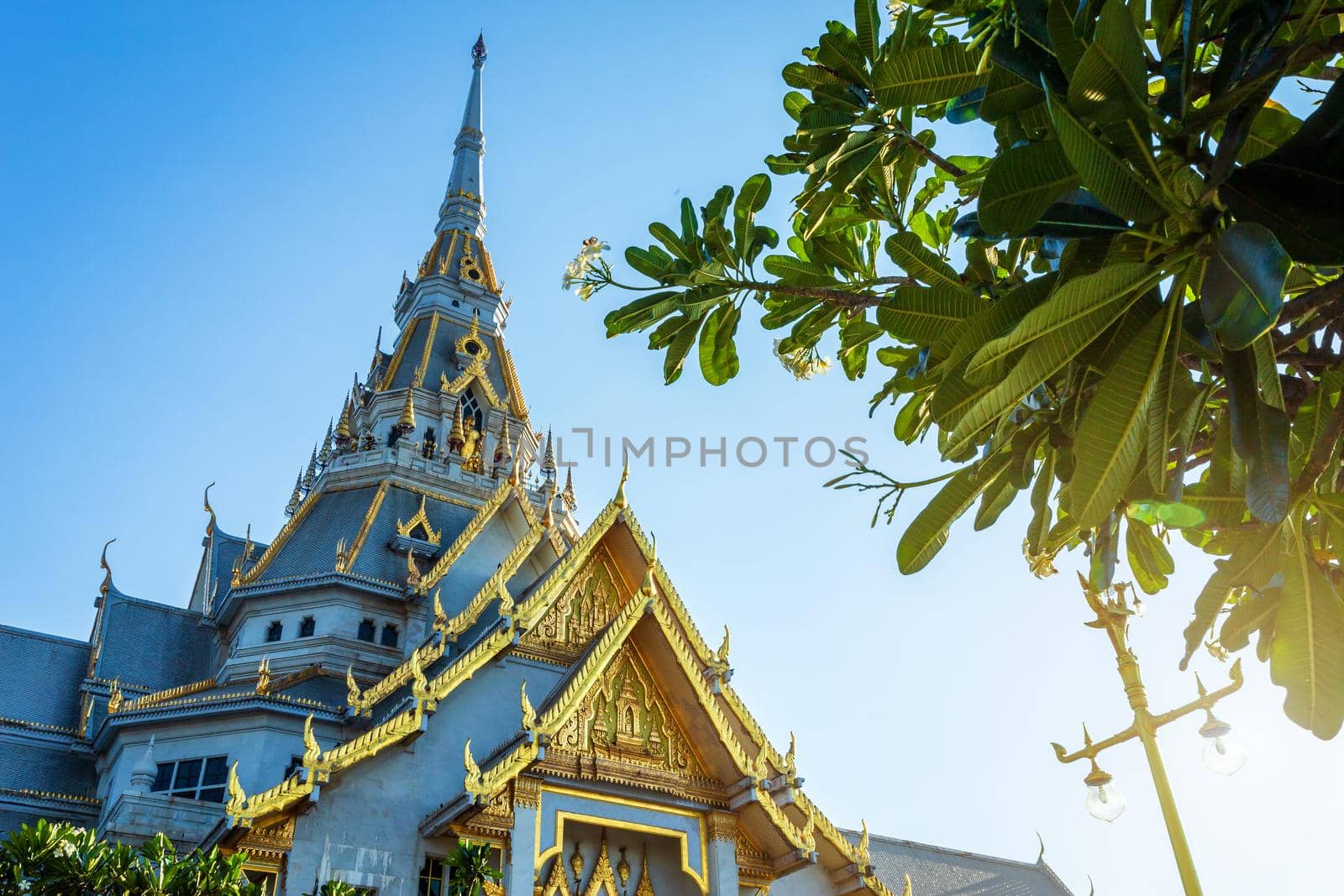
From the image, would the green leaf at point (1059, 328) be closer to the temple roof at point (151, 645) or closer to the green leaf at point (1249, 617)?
the green leaf at point (1249, 617)

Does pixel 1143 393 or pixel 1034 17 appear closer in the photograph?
pixel 1143 393

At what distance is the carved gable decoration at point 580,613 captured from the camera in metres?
15.6

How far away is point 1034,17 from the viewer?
10.8 feet

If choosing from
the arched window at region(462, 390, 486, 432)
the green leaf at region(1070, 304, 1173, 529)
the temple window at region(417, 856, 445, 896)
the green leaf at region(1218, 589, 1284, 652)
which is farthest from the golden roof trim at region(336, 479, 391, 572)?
the green leaf at region(1070, 304, 1173, 529)

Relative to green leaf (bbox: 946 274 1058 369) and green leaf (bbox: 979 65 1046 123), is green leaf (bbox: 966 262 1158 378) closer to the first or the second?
green leaf (bbox: 946 274 1058 369)

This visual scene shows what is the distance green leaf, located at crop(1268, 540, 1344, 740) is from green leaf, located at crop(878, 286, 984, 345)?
56.0 inches

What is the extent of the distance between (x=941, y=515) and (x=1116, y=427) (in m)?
1.10

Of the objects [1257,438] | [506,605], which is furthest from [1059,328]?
[506,605]

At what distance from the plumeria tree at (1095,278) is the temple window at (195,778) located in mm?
14108

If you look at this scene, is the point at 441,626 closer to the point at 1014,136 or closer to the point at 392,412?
the point at 392,412

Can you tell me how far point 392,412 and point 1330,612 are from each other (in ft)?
82.6

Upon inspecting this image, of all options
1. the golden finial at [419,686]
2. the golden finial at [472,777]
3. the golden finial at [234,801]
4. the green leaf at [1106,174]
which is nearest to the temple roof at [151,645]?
the golden finial at [419,686]

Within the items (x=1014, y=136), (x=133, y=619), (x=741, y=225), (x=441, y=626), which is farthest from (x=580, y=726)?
(x=133, y=619)

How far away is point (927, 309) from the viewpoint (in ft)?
12.5
